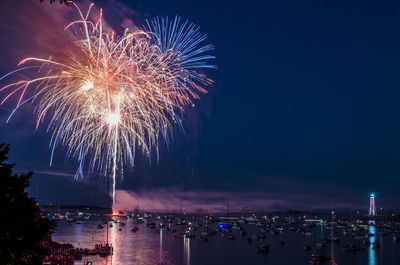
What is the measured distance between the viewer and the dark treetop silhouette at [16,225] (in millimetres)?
9469

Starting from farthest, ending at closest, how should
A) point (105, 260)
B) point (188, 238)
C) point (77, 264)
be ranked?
point (188, 238)
point (105, 260)
point (77, 264)

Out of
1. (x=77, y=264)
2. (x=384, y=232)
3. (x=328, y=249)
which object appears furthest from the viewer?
(x=384, y=232)

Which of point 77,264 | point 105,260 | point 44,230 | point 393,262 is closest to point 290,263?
point 393,262

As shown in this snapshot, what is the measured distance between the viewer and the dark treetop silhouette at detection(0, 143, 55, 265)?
373 inches

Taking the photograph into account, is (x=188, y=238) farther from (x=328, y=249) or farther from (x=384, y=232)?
(x=384, y=232)

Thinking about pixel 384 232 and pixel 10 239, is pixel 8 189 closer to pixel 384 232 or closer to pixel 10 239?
pixel 10 239

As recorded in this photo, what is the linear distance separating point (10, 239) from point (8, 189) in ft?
4.62

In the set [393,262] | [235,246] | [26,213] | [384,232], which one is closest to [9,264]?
[26,213]

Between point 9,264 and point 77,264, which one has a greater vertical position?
point 9,264

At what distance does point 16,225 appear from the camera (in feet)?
31.8

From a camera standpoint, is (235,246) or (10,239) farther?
(235,246)

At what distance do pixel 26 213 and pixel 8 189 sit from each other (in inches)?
36.9

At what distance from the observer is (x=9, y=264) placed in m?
9.36

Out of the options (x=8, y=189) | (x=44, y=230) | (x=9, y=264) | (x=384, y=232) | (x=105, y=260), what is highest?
(x=8, y=189)
